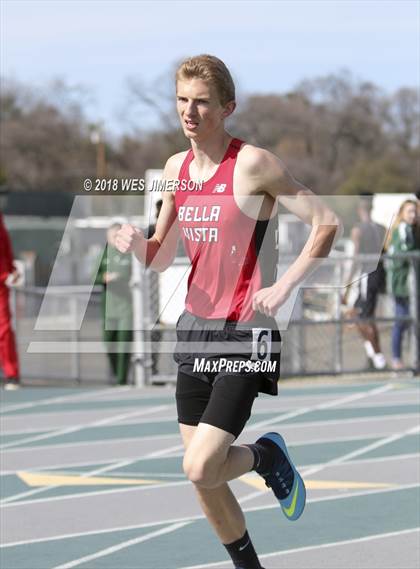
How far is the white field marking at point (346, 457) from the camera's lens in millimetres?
7384

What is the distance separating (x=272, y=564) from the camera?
5.58 m

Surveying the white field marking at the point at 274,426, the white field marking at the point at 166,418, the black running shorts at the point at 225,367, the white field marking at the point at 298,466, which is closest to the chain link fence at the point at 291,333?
the white field marking at the point at 166,418

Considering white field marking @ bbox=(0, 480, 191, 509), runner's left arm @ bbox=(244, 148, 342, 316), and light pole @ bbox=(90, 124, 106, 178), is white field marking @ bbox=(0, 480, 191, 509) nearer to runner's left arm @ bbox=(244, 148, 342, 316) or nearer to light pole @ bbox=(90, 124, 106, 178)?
runner's left arm @ bbox=(244, 148, 342, 316)

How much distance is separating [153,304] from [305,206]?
8.56 m

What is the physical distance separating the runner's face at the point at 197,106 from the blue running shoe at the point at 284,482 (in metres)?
1.38

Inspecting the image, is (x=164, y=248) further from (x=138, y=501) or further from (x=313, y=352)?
(x=313, y=352)

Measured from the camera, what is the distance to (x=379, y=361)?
44.5ft

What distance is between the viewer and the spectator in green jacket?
44.2ft

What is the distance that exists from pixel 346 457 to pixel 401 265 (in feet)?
→ 16.8

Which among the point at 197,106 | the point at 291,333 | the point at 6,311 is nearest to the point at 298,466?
the point at 197,106

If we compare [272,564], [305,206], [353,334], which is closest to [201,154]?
[305,206]

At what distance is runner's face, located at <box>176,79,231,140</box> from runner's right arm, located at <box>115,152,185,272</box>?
10.8 inches

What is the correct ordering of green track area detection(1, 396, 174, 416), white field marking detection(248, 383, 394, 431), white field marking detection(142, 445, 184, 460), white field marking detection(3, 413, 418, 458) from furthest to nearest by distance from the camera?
green track area detection(1, 396, 174, 416), white field marking detection(248, 383, 394, 431), white field marking detection(3, 413, 418, 458), white field marking detection(142, 445, 184, 460)

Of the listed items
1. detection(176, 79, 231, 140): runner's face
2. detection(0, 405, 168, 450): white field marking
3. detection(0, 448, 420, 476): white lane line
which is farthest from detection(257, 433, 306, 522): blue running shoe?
detection(0, 405, 168, 450): white field marking
